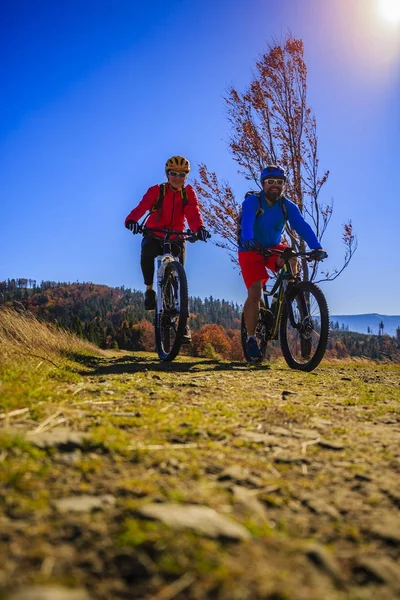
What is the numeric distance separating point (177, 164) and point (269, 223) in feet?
5.53

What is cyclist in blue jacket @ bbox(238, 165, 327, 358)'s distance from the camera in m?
6.28

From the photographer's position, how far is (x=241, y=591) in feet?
2.90

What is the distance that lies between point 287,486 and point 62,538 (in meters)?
0.80

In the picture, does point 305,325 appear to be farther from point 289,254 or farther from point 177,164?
point 177,164

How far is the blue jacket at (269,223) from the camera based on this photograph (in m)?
6.23

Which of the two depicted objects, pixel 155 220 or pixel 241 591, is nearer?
pixel 241 591

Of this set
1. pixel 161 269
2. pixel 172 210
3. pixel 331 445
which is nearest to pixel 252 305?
pixel 161 269

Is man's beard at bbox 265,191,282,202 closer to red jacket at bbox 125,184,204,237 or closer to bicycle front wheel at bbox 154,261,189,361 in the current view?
red jacket at bbox 125,184,204,237

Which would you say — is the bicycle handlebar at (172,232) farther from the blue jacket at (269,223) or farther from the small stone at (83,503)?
the small stone at (83,503)

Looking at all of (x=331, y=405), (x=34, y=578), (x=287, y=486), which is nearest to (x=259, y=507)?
(x=287, y=486)

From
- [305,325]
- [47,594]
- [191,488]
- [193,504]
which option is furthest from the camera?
[305,325]

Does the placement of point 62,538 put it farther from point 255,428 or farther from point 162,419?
point 255,428

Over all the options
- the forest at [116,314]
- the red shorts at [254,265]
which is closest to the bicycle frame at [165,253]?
the red shorts at [254,265]

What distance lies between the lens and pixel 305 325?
5.92 m
